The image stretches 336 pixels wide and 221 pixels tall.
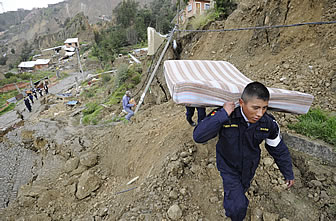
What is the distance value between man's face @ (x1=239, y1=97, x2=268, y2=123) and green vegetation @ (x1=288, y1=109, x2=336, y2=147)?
5.08ft

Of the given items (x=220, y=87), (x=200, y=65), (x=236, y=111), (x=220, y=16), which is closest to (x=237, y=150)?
(x=236, y=111)

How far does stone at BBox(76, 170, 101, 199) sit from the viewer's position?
424 centimetres

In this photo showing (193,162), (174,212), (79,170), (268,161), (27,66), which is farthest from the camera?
(27,66)

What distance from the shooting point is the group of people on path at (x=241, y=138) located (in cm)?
162

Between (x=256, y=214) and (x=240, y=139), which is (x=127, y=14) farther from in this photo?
(x=256, y=214)

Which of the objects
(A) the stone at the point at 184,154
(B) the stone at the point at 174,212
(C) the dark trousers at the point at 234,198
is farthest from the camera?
(A) the stone at the point at 184,154

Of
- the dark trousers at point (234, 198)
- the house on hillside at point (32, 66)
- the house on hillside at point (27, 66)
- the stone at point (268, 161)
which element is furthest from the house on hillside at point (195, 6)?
the house on hillside at point (27, 66)

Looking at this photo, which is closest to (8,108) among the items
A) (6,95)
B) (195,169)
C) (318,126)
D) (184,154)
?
(6,95)

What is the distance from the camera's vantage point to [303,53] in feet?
13.1

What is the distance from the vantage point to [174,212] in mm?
2197

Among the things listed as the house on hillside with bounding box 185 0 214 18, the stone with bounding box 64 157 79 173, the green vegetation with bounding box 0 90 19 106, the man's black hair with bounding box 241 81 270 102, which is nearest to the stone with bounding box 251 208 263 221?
the man's black hair with bounding box 241 81 270 102

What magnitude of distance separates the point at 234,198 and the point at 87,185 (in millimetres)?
3778

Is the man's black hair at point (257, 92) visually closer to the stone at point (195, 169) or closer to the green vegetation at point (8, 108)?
the stone at point (195, 169)

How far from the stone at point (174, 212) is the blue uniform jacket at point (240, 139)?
0.81m
